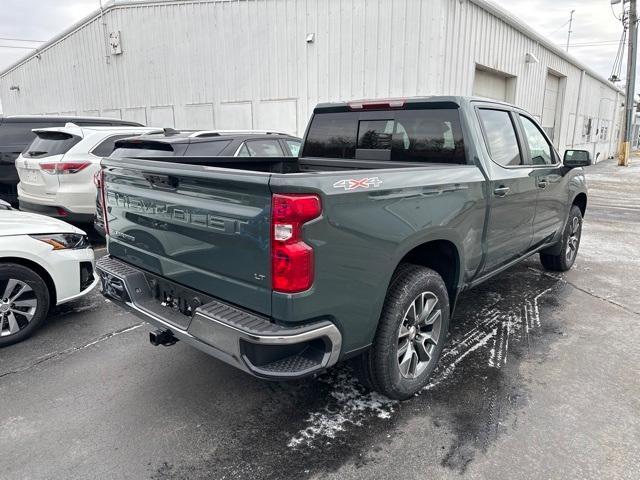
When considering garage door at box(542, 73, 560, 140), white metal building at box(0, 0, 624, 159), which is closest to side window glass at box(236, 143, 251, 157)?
white metal building at box(0, 0, 624, 159)

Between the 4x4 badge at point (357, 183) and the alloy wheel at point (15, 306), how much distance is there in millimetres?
2955

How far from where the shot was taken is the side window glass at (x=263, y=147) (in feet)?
20.3

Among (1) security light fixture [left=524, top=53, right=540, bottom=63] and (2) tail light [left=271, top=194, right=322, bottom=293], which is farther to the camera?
(1) security light fixture [left=524, top=53, right=540, bottom=63]

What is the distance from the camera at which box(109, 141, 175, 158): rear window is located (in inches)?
195

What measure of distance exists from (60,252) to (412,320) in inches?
118

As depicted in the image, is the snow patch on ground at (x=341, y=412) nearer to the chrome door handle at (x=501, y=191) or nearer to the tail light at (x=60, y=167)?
the chrome door handle at (x=501, y=191)

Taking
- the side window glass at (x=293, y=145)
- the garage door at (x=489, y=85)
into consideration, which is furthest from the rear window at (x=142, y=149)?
the garage door at (x=489, y=85)

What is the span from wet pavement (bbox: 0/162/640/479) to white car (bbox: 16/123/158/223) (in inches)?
100.0

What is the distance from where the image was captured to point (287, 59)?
503 inches

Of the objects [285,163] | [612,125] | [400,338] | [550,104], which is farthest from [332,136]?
[612,125]

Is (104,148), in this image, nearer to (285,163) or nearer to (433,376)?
(285,163)

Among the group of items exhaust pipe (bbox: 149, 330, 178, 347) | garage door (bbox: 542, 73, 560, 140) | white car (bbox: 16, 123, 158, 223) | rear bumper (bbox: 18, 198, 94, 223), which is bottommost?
exhaust pipe (bbox: 149, 330, 178, 347)

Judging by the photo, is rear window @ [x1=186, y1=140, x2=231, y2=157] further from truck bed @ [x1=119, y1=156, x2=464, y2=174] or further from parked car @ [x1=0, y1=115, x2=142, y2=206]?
parked car @ [x1=0, y1=115, x2=142, y2=206]

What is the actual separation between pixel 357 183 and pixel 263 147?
4361 millimetres
